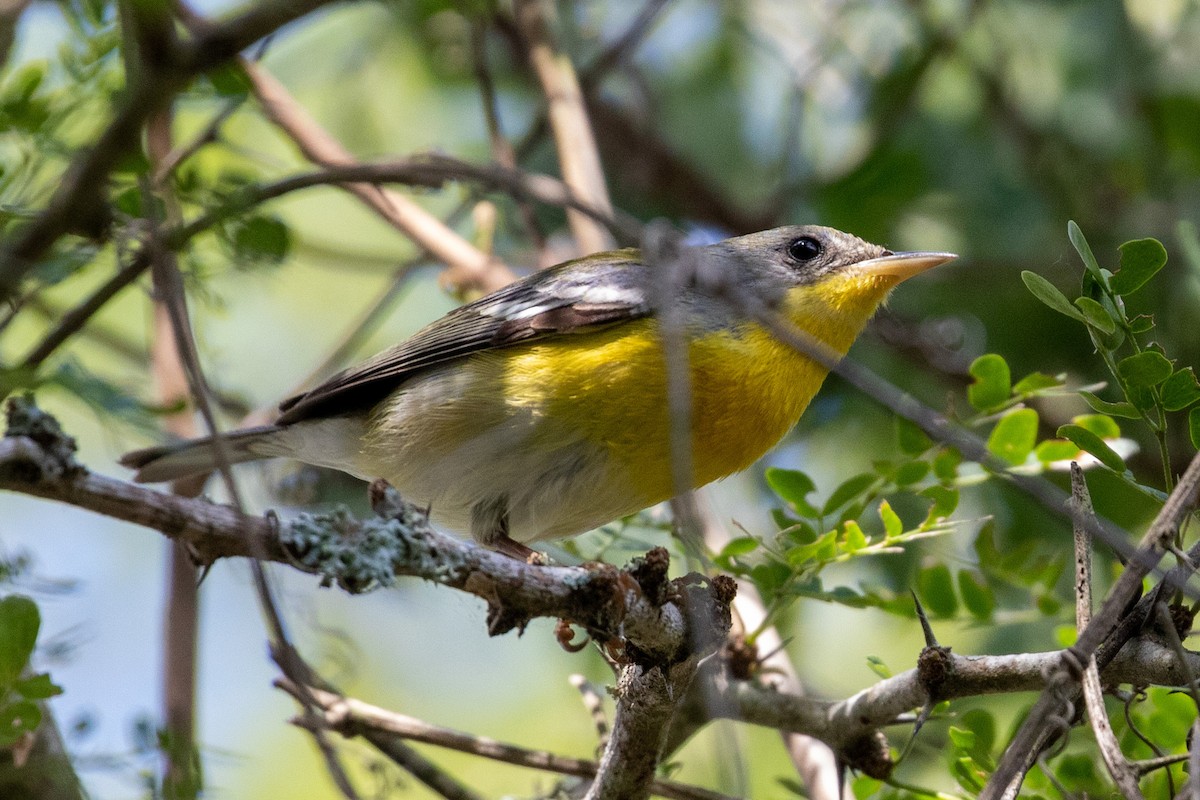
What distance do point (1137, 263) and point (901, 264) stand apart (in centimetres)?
164

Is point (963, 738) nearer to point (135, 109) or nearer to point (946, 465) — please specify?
point (946, 465)

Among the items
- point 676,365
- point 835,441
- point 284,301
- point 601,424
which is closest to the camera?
point 676,365

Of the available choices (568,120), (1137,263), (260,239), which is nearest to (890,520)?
(1137,263)

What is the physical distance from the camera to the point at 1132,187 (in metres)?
6.01

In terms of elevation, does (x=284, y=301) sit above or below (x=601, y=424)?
above

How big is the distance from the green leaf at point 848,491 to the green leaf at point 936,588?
1.07ft

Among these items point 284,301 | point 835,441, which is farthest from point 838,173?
point 284,301

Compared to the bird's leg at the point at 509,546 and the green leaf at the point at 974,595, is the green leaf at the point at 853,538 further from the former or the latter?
the bird's leg at the point at 509,546

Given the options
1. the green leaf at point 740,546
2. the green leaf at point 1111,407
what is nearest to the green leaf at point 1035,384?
the green leaf at point 1111,407

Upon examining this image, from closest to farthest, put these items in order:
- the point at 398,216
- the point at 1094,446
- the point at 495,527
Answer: the point at 1094,446 < the point at 495,527 < the point at 398,216

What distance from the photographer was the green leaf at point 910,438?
11.3ft

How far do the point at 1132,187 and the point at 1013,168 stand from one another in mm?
757

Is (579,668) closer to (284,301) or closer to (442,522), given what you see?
(442,522)

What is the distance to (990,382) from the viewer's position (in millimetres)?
3424
